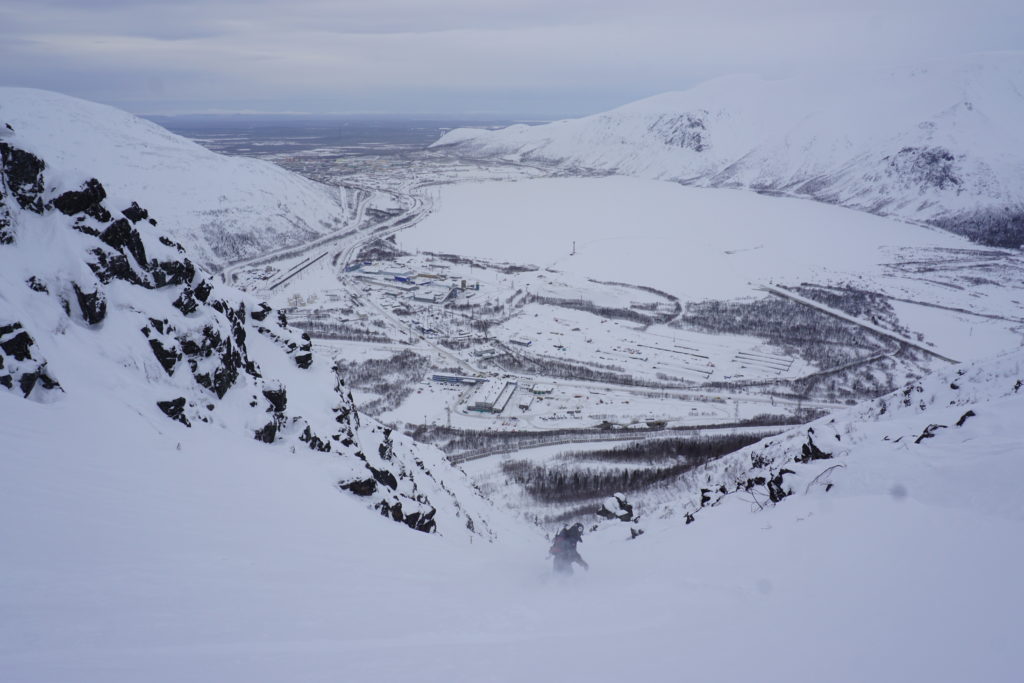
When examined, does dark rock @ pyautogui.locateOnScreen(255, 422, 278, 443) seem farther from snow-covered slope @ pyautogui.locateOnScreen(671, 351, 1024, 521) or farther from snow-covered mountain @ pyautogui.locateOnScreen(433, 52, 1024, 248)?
snow-covered mountain @ pyautogui.locateOnScreen(433, 52, 1024, 248)

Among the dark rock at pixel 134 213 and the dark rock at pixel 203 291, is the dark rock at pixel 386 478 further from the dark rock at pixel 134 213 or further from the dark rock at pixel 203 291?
the dark rock at pixel 134 213

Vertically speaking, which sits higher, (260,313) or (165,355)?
(260,313)

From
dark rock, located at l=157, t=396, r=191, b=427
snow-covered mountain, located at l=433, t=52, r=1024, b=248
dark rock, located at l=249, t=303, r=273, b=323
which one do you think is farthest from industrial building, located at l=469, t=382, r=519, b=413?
snow-covered mountain, located at l=433, t=52, r=1024, b=248

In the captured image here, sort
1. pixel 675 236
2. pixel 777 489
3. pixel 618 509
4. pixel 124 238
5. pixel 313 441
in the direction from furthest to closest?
1. pixel 675 236
2. pixel 618 509
3. pixel 313 441
4. pixel 124 238
5. pixel 777 489

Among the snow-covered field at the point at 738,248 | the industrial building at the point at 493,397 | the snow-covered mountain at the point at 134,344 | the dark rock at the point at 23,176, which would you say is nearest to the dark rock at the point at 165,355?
the snow-covered mountain at the point at 134,344

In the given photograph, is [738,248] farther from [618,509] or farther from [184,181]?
[184,181]

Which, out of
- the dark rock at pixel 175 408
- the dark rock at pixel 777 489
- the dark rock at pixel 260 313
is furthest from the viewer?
the dark rock at pixel 260 313

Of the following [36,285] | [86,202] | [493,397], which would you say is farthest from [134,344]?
[493,397]

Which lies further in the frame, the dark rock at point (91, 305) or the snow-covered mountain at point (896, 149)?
the snow-covered mountain at point (896, 149)
